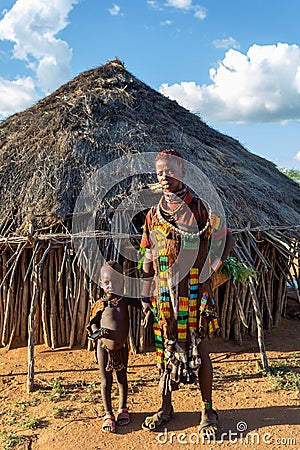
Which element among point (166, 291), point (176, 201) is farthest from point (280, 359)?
point (176, 201)

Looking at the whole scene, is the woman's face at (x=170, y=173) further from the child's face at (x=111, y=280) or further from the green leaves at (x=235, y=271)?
the green leaves at (x=235, y=271)

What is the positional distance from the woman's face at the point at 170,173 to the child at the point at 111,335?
801 mm

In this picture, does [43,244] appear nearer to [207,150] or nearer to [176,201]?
[176,201]

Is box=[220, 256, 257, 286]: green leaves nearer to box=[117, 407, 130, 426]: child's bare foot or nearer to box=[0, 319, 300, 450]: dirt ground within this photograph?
box=[0, 319, 300, 450]: dirt ground

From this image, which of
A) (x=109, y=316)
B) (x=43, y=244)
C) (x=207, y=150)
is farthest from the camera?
(x=207, y=150)

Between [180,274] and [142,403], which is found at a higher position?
[180,274]

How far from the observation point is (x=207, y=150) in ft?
23.2

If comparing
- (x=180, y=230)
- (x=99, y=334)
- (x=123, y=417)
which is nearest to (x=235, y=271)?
(x=180, y=230)

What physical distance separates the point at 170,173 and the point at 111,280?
0.97 meters

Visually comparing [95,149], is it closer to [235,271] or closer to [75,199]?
[75,199]

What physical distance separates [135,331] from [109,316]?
1814 millimetres

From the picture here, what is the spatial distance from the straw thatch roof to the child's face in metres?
1.81

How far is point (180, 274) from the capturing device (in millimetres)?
3193

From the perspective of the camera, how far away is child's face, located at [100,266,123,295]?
3.46 m
